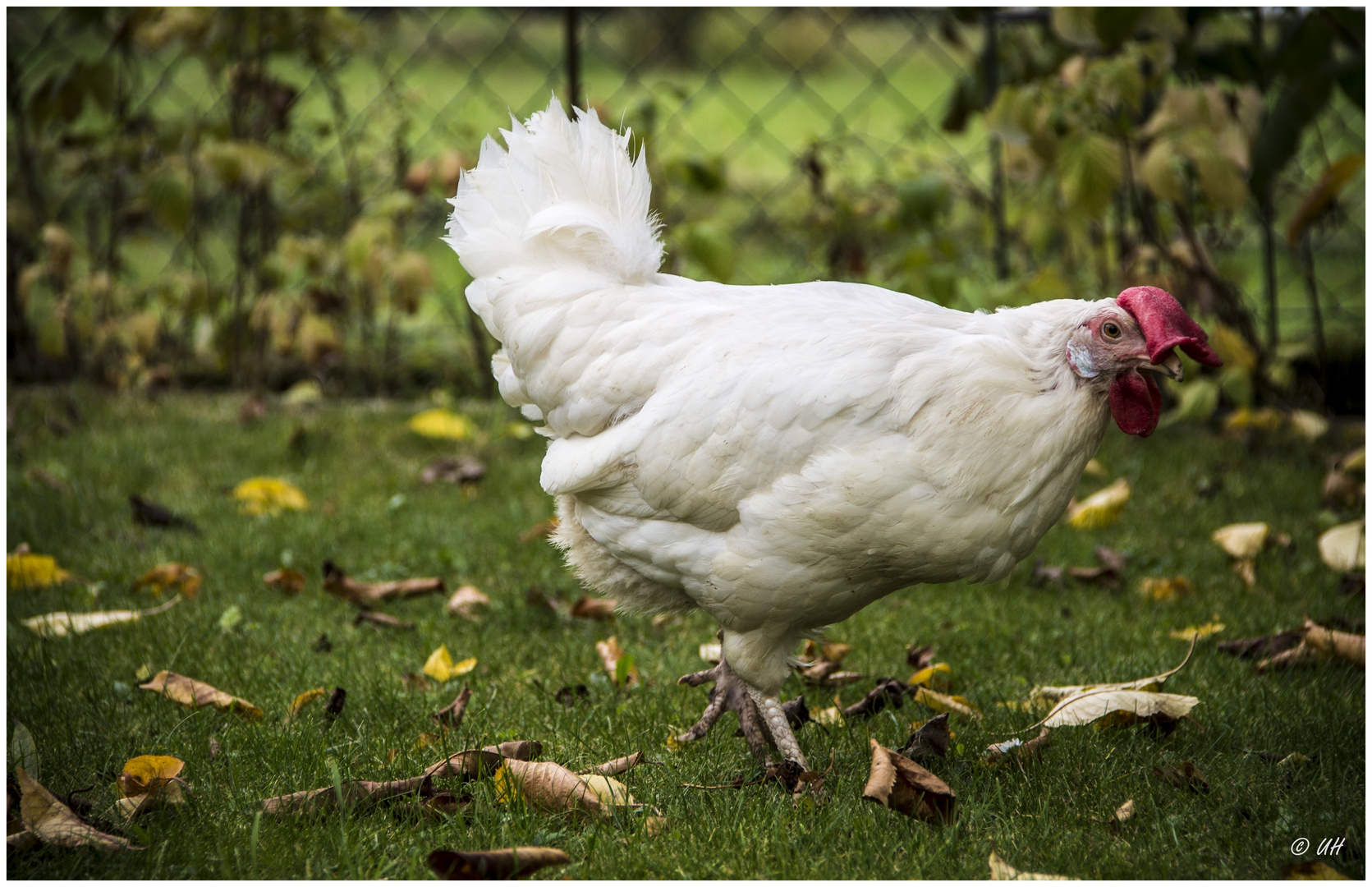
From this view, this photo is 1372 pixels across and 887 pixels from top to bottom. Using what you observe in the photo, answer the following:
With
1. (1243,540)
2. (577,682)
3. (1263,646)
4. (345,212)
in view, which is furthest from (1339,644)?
(345,212)

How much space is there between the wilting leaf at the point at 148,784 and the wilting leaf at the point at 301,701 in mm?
366

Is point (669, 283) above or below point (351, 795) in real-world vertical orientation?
above

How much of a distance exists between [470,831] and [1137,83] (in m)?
3.33

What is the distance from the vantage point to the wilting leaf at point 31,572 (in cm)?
350

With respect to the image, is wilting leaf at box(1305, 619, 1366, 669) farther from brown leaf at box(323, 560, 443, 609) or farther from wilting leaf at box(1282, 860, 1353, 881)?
brown leaf at box(323, 560, 443, 609)

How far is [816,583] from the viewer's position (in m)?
2.33

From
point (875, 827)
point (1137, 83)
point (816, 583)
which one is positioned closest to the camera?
point (875, 827)

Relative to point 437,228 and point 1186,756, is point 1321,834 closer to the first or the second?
point 1186,756

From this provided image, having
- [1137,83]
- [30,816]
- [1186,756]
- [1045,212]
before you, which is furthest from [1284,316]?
[30,816]

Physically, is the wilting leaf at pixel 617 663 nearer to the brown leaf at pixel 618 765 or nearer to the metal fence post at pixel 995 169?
the brown leaf at pixel 618 765

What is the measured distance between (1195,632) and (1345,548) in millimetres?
858

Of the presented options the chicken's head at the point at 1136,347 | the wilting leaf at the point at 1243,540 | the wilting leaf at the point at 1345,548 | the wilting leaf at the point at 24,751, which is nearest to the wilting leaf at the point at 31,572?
the wilting leaf at the point at 24,751

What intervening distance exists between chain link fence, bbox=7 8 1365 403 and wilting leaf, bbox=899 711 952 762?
2405 millimetres

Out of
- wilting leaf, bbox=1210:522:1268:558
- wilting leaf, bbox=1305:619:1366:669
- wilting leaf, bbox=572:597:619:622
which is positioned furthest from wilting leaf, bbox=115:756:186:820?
wilting leaf, bbox=1210:522:1268:558
